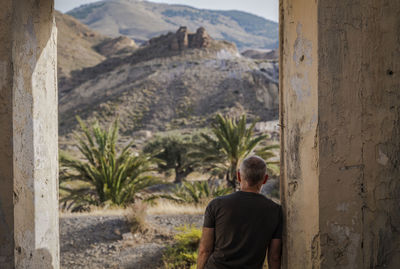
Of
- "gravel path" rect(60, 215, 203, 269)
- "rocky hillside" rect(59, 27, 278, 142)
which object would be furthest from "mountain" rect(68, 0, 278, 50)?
"gravel path" rect(60, 215, 203, 269)

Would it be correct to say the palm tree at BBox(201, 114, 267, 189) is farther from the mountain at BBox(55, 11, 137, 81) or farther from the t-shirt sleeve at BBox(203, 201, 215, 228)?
the mountain at BBox(55, 11, 137, 81)

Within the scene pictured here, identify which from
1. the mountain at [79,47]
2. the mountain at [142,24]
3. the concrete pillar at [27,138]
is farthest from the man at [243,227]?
the mountain at [142,24]

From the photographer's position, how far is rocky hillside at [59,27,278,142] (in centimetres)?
3791

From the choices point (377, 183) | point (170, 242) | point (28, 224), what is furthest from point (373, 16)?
point (170, 242)

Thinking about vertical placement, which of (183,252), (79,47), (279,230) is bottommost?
(183,252)

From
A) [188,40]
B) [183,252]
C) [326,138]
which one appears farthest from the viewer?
[188,40]

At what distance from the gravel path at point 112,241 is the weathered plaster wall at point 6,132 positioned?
296 centimetres

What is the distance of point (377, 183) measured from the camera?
2.15m

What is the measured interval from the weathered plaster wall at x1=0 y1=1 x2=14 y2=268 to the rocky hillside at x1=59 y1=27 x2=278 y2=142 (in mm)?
32481

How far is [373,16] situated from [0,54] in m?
2.44

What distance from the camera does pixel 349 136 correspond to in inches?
83.6

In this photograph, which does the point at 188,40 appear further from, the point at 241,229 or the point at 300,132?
the point at 241,229

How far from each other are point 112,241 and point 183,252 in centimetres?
150

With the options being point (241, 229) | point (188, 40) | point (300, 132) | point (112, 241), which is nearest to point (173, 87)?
point (188, 40)
